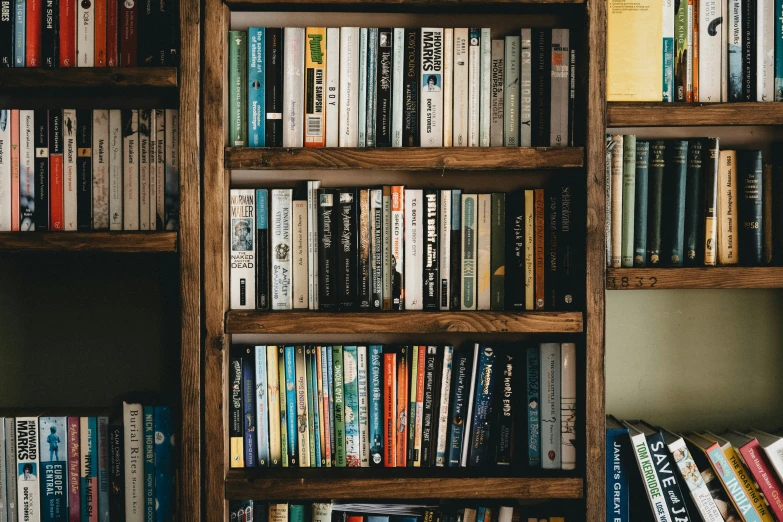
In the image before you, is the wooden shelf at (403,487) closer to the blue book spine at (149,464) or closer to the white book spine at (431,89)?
the blue book spine at (149,464)

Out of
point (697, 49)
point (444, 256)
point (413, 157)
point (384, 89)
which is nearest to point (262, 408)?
point (444, 256)

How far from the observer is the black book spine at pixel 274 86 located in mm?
1191

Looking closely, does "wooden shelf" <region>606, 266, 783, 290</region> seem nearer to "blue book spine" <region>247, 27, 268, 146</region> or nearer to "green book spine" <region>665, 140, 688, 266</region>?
"green book spine" <region>665, 140, 688, 266</region>

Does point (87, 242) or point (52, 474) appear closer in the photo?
point (87, 242)

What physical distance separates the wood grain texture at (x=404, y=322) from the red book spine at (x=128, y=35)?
0.57m

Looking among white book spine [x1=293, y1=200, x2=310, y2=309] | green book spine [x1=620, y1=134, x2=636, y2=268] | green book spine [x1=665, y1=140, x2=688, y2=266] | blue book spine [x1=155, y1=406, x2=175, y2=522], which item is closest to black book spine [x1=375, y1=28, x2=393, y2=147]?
white book spine [x1=293, y1=200, x2=310, y2=309]

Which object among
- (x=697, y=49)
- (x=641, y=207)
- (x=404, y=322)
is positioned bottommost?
(x=404, y=322)

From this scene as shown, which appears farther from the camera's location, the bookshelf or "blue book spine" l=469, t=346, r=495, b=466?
"blue book spine" l=469, t=346, r=495, b=466

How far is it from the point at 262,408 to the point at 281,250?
0.33 metres

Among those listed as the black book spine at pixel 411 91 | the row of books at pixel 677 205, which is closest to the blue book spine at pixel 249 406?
the black book spine at pixel 411 91

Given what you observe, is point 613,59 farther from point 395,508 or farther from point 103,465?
point 103,465

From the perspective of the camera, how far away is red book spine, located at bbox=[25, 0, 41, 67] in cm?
119

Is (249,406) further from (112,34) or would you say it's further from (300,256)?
(112,34)

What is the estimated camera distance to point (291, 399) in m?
1.22
